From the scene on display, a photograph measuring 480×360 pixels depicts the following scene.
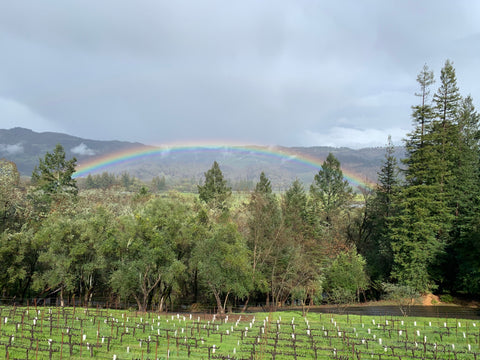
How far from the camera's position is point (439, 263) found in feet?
151

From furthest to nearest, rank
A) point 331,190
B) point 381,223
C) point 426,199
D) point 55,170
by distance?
1. point 331,190
2. point 55,170
3. point 381,223
4. point 426,199

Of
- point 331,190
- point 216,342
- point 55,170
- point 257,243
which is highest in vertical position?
point 55,170

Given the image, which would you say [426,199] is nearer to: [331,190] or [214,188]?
[331,190]

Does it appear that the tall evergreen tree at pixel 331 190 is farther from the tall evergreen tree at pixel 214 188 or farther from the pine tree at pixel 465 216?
the pine tree at pixel 465 216

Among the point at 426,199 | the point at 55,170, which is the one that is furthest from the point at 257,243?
the point at 55,170

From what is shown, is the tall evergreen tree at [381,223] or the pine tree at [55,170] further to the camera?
the pine tree at [55,170]

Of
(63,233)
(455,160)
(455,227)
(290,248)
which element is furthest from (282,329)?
(455,160)

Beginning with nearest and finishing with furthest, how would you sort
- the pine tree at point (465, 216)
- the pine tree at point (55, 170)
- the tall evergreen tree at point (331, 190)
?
the pine tree at point (465, 216)
the pine tree at point (55, 170)
the tall evergreen tree at point (331, 190)

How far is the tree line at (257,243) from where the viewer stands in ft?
115

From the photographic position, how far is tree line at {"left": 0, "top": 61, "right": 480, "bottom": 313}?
35156 millimetres

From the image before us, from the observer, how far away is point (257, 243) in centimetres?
4562

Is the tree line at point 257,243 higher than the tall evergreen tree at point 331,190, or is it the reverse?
the tall evergreen tree at point 331,190

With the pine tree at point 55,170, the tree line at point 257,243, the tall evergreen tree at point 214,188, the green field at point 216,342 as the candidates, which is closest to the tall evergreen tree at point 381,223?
the tree line at point 257,243

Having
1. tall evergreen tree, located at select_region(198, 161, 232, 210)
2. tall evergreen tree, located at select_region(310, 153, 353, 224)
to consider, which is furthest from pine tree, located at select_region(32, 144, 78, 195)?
tall evergreen tree, located at select_region(310, 153, 353, 224)
